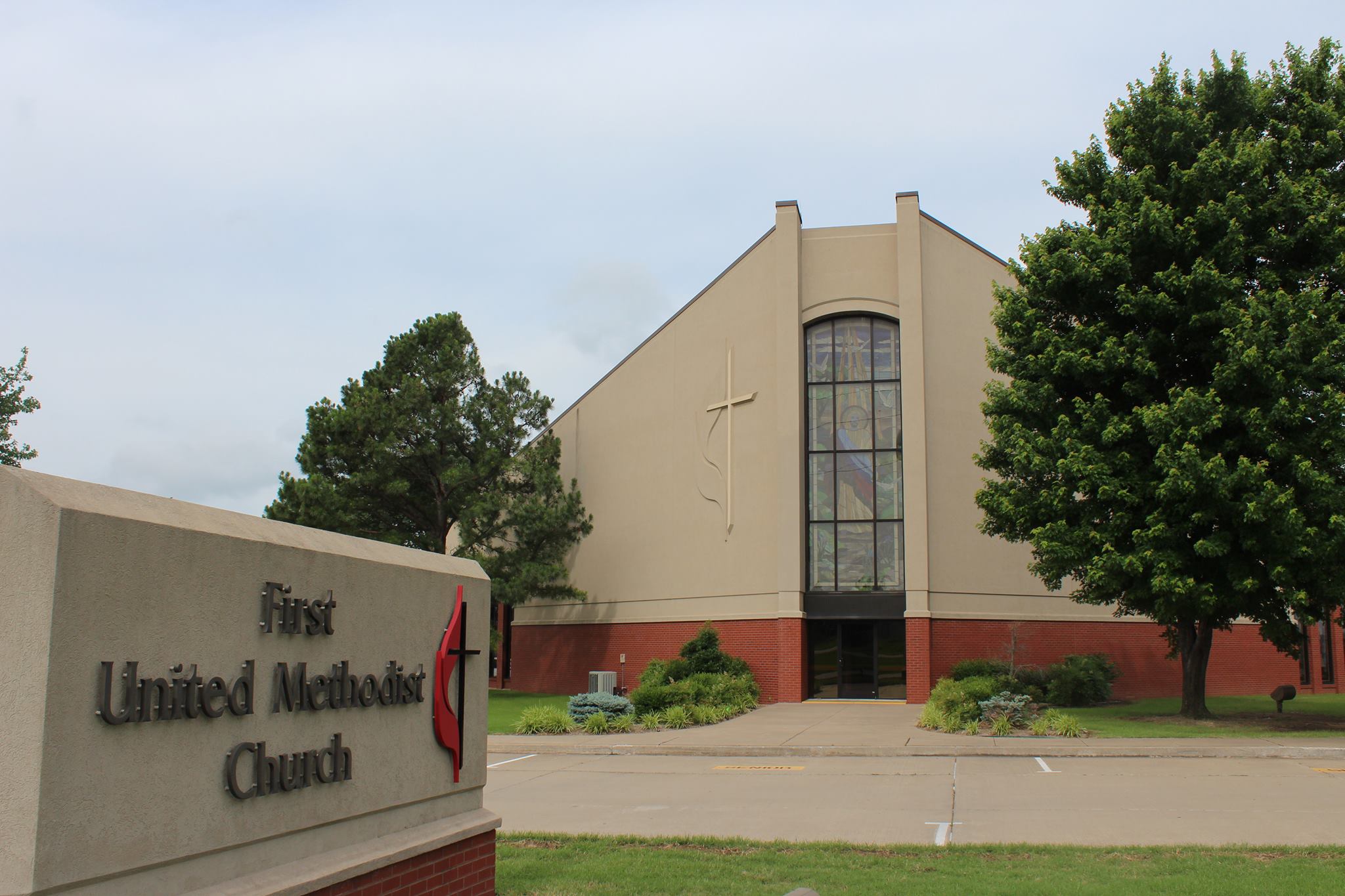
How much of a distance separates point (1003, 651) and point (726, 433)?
32.5 feet

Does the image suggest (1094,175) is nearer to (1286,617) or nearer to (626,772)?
(1286,617)

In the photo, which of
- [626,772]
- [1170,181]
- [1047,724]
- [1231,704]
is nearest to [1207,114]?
[1170,181]

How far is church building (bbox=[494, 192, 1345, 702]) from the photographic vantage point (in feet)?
96.6

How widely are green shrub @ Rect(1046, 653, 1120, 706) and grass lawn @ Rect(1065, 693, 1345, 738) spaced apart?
2.36 ft

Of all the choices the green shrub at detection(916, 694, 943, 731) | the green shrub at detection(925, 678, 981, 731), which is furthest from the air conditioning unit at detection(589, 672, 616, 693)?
the green shrub at detection(916, 694, 943, 731)

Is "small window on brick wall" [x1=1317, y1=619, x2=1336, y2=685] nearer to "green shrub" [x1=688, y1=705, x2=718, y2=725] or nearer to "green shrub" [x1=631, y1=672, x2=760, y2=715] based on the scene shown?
"green shrub" [x1=631, y1=672, x2=760, y2=715]

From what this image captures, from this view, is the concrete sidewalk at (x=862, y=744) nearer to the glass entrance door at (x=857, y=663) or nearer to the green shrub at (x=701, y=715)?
the green shrub at (x=701, y=715)

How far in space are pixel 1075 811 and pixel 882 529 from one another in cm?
1808

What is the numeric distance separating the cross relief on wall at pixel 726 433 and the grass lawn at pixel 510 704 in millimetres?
7156

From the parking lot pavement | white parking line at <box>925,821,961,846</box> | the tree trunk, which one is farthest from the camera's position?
the tree trunk

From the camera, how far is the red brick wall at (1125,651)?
1140 inches

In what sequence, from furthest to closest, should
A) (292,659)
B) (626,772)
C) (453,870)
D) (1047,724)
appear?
(1047,724) → (626,772) → (453,870) → (292,659)

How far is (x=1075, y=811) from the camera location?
12094 millimetres

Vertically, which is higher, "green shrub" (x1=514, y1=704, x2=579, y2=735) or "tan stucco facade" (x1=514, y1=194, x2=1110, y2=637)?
"tan stucco facade" (x1=514, y1=194, x2=1110, y2=637)
